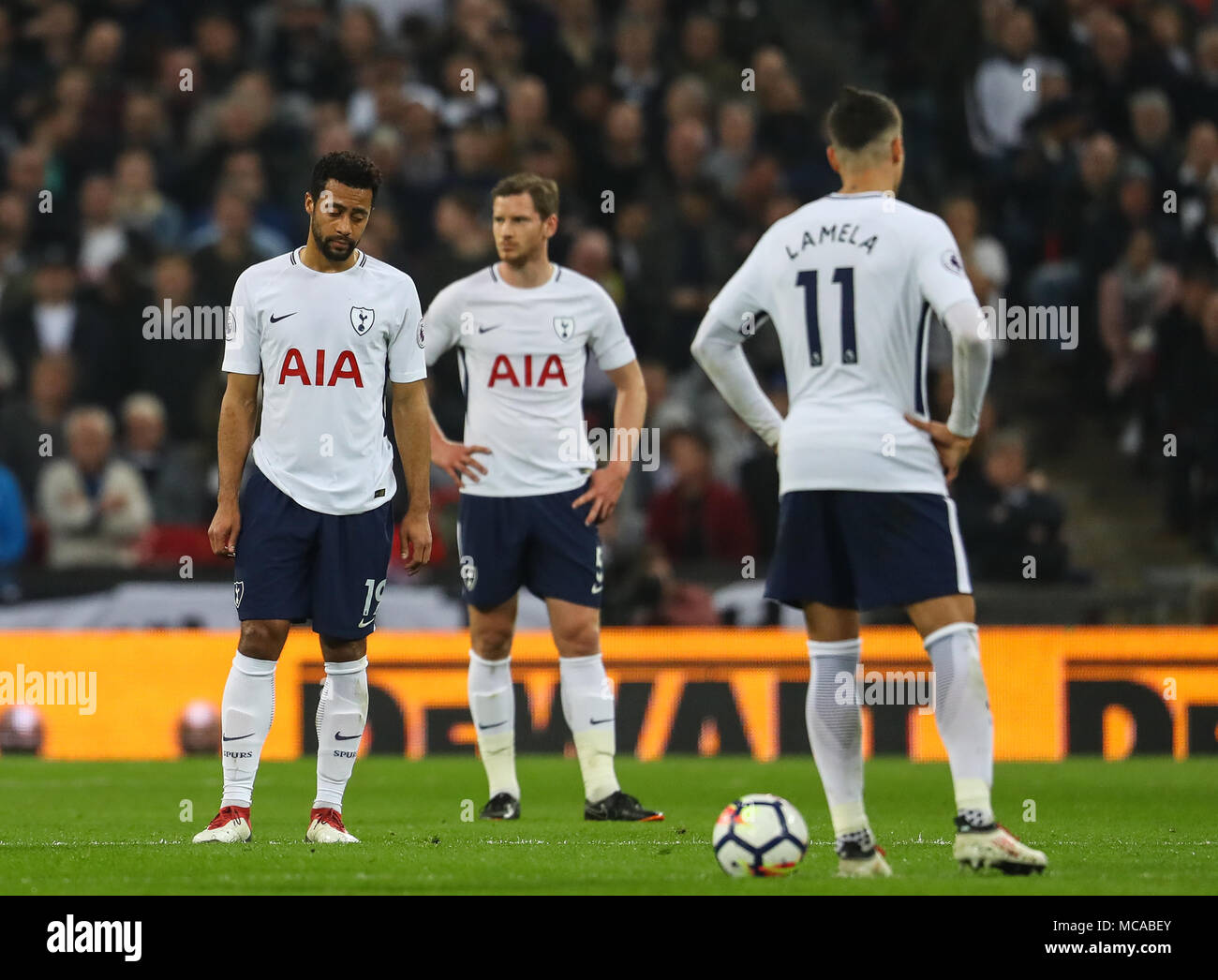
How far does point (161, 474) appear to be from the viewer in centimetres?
1420

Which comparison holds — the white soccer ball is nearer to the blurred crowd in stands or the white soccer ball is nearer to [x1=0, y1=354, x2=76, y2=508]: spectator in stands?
A: the blurred crowd in stands

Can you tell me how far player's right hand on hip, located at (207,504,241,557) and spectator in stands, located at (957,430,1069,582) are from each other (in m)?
7.49

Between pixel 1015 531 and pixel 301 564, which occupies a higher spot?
pixel 301 564

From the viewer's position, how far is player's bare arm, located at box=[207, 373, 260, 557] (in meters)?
7.07

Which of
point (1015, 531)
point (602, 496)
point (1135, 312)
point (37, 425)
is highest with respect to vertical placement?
point (1135, 312)

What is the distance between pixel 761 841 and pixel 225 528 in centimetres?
222

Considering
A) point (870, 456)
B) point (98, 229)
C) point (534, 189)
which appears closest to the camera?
point (870, 456)

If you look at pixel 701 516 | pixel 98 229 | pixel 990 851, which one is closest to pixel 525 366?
pixel 990 851

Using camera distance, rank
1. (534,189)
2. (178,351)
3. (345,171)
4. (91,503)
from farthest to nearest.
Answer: (178,351), (91,503), (534,189), (345,171)

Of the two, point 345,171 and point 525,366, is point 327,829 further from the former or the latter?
point 525,366

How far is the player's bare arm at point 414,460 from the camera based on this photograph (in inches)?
287

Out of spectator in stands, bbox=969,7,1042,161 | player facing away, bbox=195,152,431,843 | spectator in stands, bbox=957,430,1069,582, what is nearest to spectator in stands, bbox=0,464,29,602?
spectator in stands, bbox=957,430,1069,582
